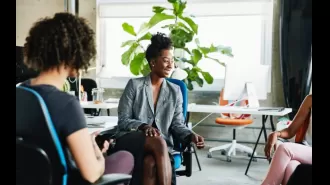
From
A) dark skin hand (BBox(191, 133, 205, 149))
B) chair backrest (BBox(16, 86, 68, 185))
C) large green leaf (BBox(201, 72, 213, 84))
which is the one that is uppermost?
large green leaf (BBox(201, 72, 213, 84))

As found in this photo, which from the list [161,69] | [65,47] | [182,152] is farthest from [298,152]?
[65,47]

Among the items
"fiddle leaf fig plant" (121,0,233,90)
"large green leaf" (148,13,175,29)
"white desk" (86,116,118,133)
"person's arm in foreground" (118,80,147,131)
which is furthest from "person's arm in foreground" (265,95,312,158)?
"large green leaf" (148,13,175,29)

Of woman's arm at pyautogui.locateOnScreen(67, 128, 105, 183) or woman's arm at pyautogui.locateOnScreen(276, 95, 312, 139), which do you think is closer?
woman's arm at pyautogui.locateOnScreen(67, 128, 105, 183)

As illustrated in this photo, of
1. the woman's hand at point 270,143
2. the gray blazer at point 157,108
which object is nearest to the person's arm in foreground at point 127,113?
the gray blazer at point 157,108

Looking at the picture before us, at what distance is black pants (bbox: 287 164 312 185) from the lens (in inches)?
64.3

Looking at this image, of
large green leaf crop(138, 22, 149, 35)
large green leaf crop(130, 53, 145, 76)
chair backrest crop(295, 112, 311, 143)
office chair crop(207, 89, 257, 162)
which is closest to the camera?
chair backrest crop(295, 112, 311, 143)

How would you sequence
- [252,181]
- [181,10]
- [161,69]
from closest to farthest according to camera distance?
1. [161,69]
2. [252,181]
3. [181,10]

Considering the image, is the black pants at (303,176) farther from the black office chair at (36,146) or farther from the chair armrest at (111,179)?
the black office chair at (36,146)

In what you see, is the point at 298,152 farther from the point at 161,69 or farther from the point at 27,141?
the point at 27,141

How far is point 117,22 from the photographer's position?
5320 millimetres

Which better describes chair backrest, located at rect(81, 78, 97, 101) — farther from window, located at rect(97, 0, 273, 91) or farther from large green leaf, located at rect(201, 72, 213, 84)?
large green leaf, located at rect(201, 72, 213, 84)

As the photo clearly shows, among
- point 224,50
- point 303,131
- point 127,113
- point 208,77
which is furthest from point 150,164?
point 224,50

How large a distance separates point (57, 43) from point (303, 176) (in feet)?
3.69
